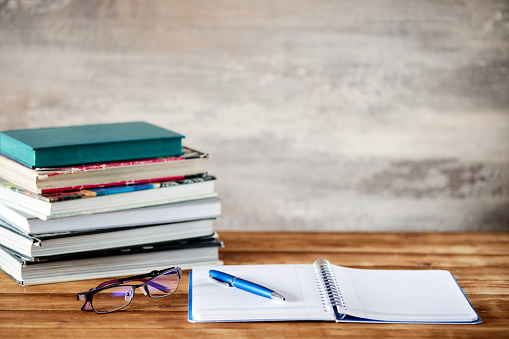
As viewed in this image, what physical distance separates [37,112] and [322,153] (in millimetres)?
1036

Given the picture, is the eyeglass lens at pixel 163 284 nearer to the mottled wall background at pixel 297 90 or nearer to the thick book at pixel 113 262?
the thick book at pixel 113 262

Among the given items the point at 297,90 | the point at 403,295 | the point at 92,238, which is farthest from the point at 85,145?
the point at 297,90

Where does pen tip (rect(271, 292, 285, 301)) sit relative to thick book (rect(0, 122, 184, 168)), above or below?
below

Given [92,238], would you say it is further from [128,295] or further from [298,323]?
[298,323]

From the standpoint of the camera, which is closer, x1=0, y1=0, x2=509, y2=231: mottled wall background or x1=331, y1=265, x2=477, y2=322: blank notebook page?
x1=331, y1=265, x2=477, y2=322: blank notebook page

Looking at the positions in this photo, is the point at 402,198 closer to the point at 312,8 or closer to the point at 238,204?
the point at 238,204

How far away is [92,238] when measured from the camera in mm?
1062

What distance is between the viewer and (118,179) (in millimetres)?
1084

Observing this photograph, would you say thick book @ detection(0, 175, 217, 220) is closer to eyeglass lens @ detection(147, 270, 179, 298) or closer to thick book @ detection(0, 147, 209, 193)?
thick book @ detection(0, 147, 209, 193)

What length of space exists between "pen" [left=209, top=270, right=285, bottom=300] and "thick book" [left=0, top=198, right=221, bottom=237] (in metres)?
0.16

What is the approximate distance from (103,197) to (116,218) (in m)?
0.05

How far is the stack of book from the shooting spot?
1.02m

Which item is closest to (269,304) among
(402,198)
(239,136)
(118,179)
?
(118,179)

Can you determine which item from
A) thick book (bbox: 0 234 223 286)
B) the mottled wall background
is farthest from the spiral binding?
the mottled wall background
